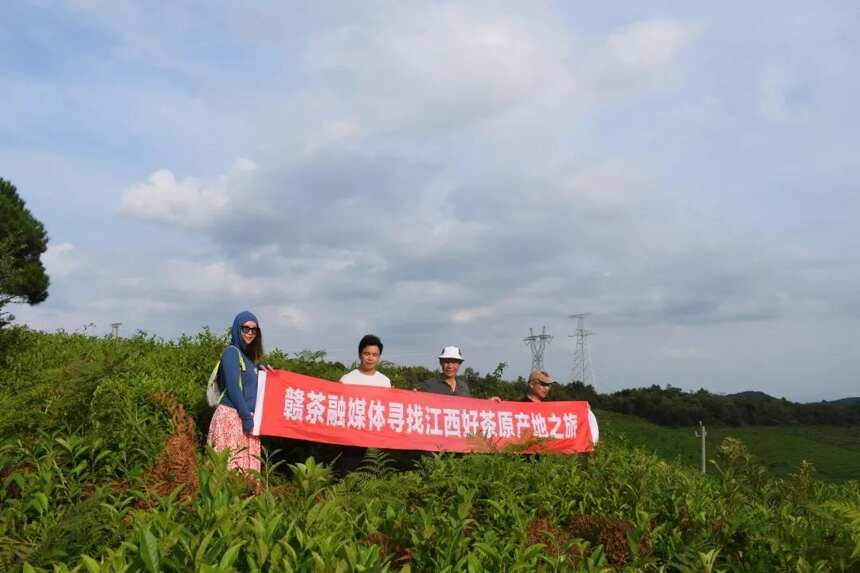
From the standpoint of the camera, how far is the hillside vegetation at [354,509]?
292cm

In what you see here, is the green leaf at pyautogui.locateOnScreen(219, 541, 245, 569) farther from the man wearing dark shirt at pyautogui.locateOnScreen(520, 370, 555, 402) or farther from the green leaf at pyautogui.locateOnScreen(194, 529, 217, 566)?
the man wearing dark shirt at pyautogui.locateOnScreen(520, 370, 555, 402)

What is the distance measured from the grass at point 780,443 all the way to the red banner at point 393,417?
12658 millimetres

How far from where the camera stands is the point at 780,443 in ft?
106

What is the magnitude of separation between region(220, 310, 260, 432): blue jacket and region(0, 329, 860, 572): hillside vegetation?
0.43 m

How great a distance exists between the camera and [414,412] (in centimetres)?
779

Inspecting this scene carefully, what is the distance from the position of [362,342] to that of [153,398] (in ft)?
6.46

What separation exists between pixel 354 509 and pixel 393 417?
12.3 feet

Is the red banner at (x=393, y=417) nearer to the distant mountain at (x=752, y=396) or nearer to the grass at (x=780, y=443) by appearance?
the grass at (x=780, y=443)

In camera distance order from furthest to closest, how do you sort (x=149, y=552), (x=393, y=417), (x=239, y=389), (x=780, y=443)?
(x=780, y=443), (x=393, y=417), (x=239, y=389), (x=149, y=552)

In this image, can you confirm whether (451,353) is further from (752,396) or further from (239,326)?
(752,396)

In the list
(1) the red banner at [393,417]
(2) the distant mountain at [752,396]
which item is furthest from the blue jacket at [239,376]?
(2) the distant mountain at [752,396]

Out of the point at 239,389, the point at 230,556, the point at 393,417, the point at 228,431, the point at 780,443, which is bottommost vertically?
the point at 780,443

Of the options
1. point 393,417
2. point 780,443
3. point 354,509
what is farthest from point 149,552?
point 780,443

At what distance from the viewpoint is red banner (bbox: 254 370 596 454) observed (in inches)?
284
